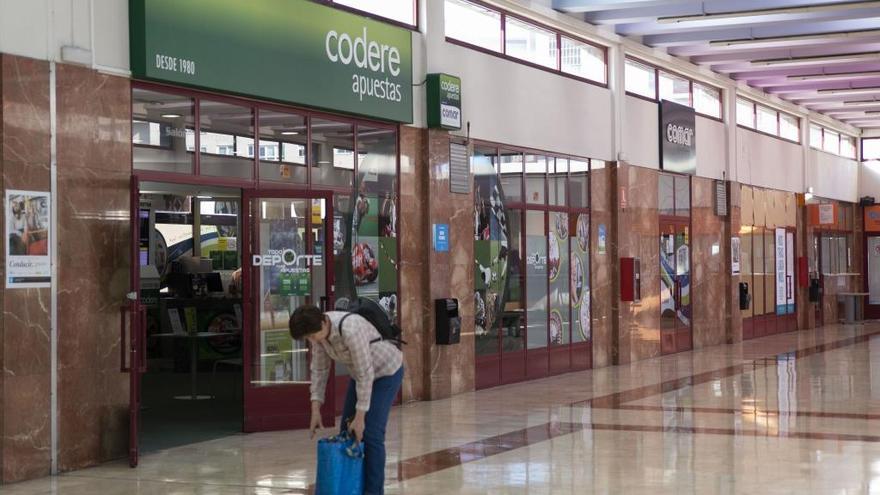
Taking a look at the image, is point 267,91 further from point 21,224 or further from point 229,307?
point 229,307

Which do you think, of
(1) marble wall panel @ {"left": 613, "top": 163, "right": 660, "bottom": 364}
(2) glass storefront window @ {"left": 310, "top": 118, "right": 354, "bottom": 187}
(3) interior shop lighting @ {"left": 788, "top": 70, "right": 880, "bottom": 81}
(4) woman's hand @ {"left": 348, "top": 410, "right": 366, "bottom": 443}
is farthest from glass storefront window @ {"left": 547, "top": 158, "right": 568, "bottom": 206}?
(4) woman's hand @ {"left": 348, "top": 410, "right": 366, "bottom": 443}

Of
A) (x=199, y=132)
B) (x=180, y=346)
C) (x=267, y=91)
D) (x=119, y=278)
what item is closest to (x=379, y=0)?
(x=267, y=91)

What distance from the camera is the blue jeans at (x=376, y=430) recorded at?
6523 millimetres

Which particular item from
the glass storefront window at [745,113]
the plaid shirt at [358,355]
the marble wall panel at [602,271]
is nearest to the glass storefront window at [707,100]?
the glass storefront window at [745,113]

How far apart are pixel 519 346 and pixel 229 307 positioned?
3806 millimetres

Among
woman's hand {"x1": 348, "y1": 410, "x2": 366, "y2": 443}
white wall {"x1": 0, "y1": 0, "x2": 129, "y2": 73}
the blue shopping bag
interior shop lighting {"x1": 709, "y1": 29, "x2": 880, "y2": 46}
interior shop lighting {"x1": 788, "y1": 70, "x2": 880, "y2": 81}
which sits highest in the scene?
interior shop lighting {"x1": 788, "y1": 70, "x2": 880, "y2": 81}

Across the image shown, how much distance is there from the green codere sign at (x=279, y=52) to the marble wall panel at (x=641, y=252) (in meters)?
5.65

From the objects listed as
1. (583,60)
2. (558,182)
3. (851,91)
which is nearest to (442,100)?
(558,182)

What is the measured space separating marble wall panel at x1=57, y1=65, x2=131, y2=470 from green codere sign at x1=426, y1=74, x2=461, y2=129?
418cm

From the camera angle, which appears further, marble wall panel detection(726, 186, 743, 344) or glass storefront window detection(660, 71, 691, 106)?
marble wall panel detection(726, 186, 743, 344)

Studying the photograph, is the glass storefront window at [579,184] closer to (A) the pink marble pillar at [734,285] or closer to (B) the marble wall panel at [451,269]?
(B) the marble wall panel at [451,269]

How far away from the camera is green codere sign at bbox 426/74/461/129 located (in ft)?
41.2

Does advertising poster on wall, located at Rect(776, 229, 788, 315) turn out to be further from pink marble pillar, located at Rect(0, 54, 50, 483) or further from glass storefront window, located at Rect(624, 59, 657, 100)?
pink marble pillar, located at Rect(0, 54, 50, 483)

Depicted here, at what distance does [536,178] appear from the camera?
14945 mm
